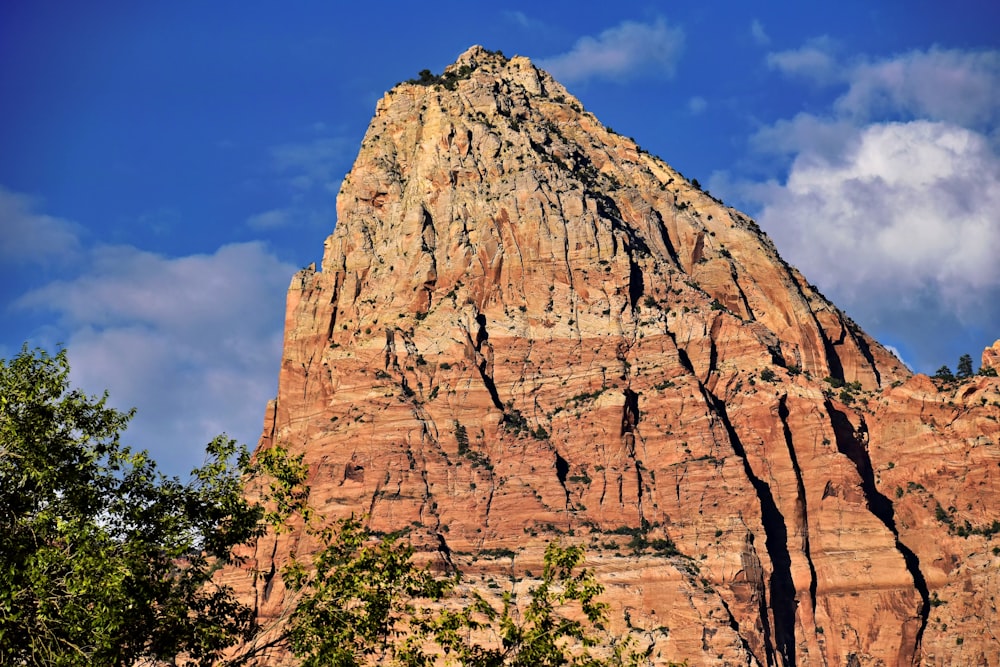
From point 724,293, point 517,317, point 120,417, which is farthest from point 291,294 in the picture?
point 120,417

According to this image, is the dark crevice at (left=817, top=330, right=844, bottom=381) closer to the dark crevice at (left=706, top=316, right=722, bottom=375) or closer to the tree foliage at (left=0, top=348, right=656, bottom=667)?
the dark crevice at (left=706, top=316, right=722, bottom=375)

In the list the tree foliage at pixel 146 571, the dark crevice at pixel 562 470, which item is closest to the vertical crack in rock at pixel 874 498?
the dark crevice at pixel 562 470

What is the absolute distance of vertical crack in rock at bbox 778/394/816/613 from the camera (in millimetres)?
154625

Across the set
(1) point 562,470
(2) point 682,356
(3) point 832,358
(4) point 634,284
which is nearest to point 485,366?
(1) point 562,470

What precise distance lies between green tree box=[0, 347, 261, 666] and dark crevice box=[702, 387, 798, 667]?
10661cm

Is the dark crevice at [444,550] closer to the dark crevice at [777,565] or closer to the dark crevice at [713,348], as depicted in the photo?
the dark crevice at [777,565]

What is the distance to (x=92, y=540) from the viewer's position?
42.1 m

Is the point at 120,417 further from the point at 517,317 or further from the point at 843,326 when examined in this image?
the point at 843,326

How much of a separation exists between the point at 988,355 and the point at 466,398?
2885 inches

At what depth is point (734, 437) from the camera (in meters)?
165

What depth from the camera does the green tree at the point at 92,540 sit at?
40.5 m

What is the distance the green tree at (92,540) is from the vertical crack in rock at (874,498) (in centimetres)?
11881

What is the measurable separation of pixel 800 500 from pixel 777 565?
936cm

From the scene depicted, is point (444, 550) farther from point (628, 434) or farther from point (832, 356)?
point (832, 356)
